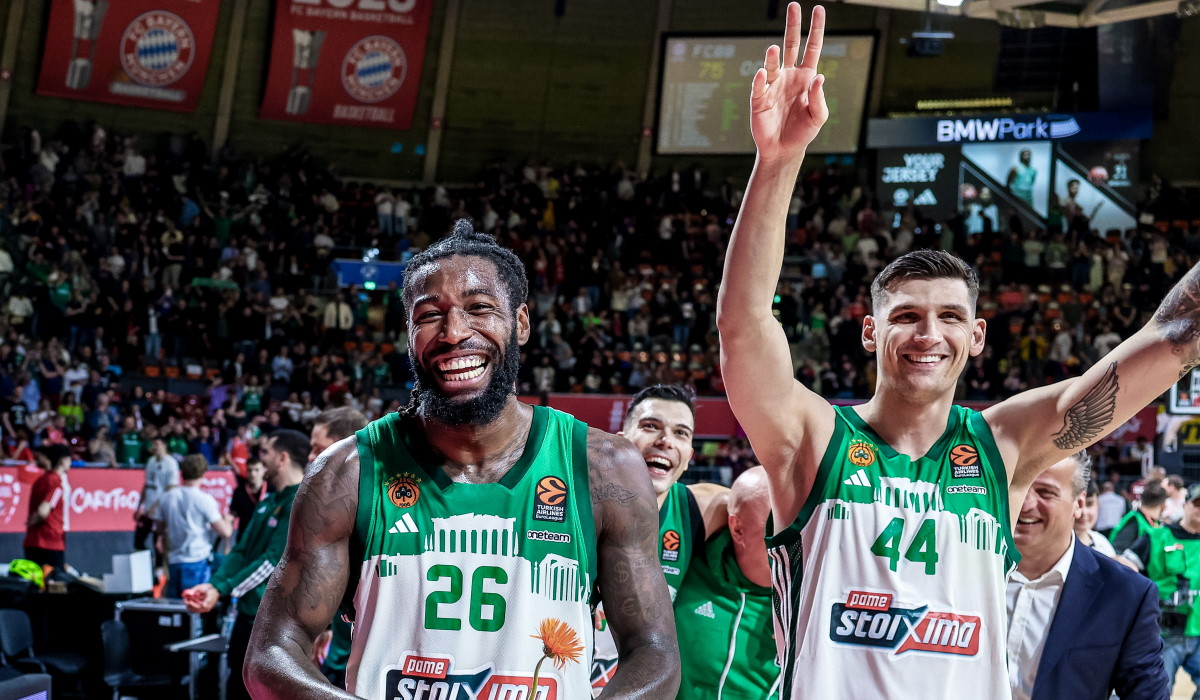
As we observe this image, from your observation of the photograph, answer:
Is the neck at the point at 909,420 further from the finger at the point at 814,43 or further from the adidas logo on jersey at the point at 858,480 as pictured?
the finger at the point at 814,43

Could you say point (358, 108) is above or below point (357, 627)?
above

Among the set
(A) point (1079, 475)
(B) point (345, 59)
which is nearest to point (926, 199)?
(B) point (345, 59)

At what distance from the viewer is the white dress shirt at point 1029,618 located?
11.5 feet

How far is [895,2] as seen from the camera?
1658cm

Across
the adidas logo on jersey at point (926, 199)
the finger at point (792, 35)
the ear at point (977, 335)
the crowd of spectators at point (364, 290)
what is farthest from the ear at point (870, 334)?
the adidas logo on jersey at point (926, 199)

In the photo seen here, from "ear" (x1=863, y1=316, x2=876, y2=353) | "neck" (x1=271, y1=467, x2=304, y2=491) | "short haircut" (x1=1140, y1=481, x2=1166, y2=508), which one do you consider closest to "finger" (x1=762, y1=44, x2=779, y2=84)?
"ear" (x1=863, y1=316, x2=876, y2=353)

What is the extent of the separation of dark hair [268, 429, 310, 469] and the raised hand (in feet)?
16.9

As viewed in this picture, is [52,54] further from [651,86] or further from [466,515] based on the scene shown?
[466,515]

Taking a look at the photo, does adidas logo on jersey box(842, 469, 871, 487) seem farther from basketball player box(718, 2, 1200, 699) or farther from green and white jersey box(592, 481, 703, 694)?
green and white jersey box(592, 481, 703, 694)

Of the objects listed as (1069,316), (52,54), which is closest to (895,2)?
(1069,316)

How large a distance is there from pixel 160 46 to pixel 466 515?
2451 cm

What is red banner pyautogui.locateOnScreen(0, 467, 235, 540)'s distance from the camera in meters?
12.4

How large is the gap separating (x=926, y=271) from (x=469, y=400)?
4.24ft

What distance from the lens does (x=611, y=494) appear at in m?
2.80
